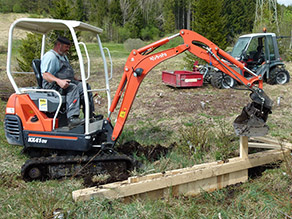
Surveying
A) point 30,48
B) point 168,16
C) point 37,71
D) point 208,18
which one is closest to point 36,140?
point 37,71

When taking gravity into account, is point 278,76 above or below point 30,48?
below

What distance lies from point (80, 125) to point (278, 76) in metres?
9.90

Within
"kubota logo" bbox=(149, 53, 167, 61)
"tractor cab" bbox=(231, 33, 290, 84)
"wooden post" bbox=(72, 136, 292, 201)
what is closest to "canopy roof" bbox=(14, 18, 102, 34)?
"kubota logo" bbox=(149, 53, 167, 61)

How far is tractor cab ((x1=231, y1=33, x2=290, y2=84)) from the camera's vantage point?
458 inches

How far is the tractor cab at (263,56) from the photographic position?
38.2ft

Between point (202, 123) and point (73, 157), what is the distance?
358 centimetres

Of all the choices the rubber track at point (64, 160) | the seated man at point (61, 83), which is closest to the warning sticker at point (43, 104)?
the seated man at point (61, 83)

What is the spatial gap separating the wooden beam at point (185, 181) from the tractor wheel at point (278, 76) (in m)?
7.72

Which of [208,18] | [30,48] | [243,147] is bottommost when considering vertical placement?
[243,147]

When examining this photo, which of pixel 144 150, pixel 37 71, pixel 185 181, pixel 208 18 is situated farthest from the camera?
pixel 208 18

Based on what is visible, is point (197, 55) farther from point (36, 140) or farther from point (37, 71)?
point (36, 140)

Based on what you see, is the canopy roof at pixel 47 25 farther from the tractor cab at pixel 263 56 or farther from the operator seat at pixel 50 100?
the tractor cab at pixel 263 56

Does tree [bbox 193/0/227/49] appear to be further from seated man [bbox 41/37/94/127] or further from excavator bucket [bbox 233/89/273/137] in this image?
seated man [bbox 41/37/94/127]

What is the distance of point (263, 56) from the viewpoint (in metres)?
11.8
